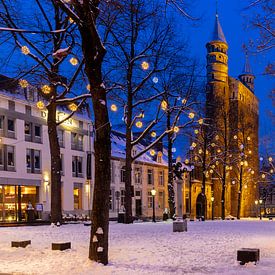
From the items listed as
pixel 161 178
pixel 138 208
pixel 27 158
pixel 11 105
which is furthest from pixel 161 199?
pixel 11 105

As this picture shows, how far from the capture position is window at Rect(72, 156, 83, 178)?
59.7 m

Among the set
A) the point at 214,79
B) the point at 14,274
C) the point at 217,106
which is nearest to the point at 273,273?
the point at 14,274

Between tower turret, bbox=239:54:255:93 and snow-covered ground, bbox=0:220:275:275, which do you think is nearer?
snow-covered ground, bbox=0:220:275:275

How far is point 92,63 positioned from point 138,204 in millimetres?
57946

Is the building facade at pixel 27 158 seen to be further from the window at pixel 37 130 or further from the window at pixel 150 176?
the window at pixel 150 176

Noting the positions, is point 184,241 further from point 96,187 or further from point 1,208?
point 1,208

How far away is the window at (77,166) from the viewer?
5966cm

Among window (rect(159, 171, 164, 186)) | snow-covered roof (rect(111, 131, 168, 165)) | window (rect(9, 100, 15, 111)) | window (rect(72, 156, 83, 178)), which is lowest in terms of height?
window (rect(159, 171, 164, 186))

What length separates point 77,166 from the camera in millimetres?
60406

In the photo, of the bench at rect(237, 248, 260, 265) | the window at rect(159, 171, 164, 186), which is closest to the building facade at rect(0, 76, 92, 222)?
the window at rect(159, 171, 164, 186)

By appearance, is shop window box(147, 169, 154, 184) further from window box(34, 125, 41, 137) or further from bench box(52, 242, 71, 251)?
bench box(52, 242, 71, 251)

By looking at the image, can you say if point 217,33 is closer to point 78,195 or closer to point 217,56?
point 217,56

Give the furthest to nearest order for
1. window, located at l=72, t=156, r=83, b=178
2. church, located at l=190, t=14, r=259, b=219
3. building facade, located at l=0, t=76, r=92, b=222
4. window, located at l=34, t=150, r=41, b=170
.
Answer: church, located at l=190, t=14, r=259, b=219 → window, located at l=72, t=156, r=83, b=178 → window, located at l=34, t=150, r=41, b=170 → building facade, located at l=0, t=76, r=92, b=222

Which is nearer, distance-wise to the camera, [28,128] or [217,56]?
[28,128]
